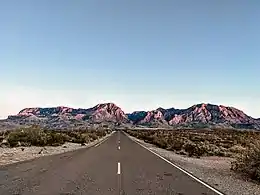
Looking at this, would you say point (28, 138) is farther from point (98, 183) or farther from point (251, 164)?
point (98, 183)

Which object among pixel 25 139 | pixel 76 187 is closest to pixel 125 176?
pixel 76 187

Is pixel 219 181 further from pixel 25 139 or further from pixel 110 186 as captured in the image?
pixel 25 139

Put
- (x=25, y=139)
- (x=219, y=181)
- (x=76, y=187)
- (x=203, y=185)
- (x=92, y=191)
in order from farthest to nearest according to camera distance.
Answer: (x=25, y=139)
(x=219, y=181)
(x=203, y=185)
(x=76, y=187)
(x=92, y=191)

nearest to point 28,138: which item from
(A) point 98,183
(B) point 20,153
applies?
(B) point 20,153

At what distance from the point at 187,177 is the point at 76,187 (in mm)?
5040

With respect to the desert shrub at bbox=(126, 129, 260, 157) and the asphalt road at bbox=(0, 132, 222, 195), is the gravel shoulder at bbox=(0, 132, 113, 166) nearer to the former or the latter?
the asphalt road at bbox=(0, 132, 222, 195)

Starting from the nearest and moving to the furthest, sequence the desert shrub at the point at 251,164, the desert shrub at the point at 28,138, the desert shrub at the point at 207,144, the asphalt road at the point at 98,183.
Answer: the asphalt road at the point at 98,183 < the desert shrub at the point at 251,164 < the desert shrub at the point at 207,144 < the desert shrub at the point at 28,138

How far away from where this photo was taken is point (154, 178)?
14.0 m

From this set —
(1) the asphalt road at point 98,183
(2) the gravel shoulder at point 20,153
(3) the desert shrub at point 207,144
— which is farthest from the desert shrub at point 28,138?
(1) the asphalt road at point 98,183

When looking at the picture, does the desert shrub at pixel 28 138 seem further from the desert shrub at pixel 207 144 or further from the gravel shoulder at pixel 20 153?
the desert shrub at pixel 207 144

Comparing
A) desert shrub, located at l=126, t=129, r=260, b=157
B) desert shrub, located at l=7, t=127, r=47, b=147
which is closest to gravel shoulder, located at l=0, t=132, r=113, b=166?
desert shrub, located at l=7, t=127, r=47, b=147

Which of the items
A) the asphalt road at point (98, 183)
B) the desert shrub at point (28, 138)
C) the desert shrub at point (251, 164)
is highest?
the desert shrub at point (28, 138)

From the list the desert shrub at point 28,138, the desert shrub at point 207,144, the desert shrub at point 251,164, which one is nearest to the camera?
the desert shrub at point 251,164

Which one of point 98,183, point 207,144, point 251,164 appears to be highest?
point 207,144
